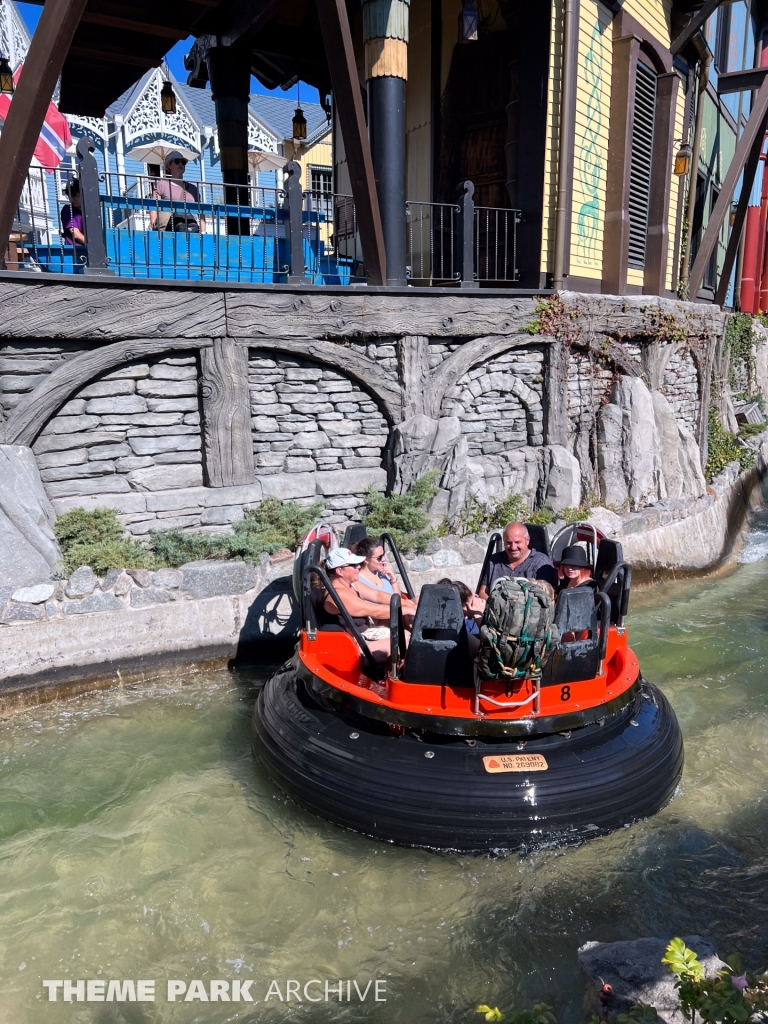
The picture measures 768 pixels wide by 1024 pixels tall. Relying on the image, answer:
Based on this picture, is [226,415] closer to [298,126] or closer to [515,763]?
[515,763]

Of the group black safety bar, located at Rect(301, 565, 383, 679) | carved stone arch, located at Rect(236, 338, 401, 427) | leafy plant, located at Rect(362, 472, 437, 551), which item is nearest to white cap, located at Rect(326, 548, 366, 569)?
black safety bar, located at Rect(301, 565, 383, 679)

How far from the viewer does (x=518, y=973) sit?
3406 mm

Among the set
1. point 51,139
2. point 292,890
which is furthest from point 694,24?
point 292,890

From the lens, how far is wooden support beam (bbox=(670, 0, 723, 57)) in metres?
9.30

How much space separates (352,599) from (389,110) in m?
5.56

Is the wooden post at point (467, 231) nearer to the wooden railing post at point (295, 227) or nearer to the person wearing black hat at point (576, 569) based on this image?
the wooden railing post at point (295, 227)

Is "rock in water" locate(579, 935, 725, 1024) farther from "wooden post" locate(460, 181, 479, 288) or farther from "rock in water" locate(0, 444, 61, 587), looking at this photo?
"wooden post" locate(460, 181, 479, 288)

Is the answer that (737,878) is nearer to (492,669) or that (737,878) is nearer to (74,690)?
(492,669)

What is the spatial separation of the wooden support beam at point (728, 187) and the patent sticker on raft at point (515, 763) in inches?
386

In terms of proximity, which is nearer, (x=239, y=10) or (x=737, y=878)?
(x=737, y=878)

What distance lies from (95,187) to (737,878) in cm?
714

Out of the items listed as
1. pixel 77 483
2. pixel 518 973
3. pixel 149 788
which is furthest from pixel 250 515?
pixel 518 973

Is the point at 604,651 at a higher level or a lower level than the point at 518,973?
higher

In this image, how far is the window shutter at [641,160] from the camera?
998 cm
